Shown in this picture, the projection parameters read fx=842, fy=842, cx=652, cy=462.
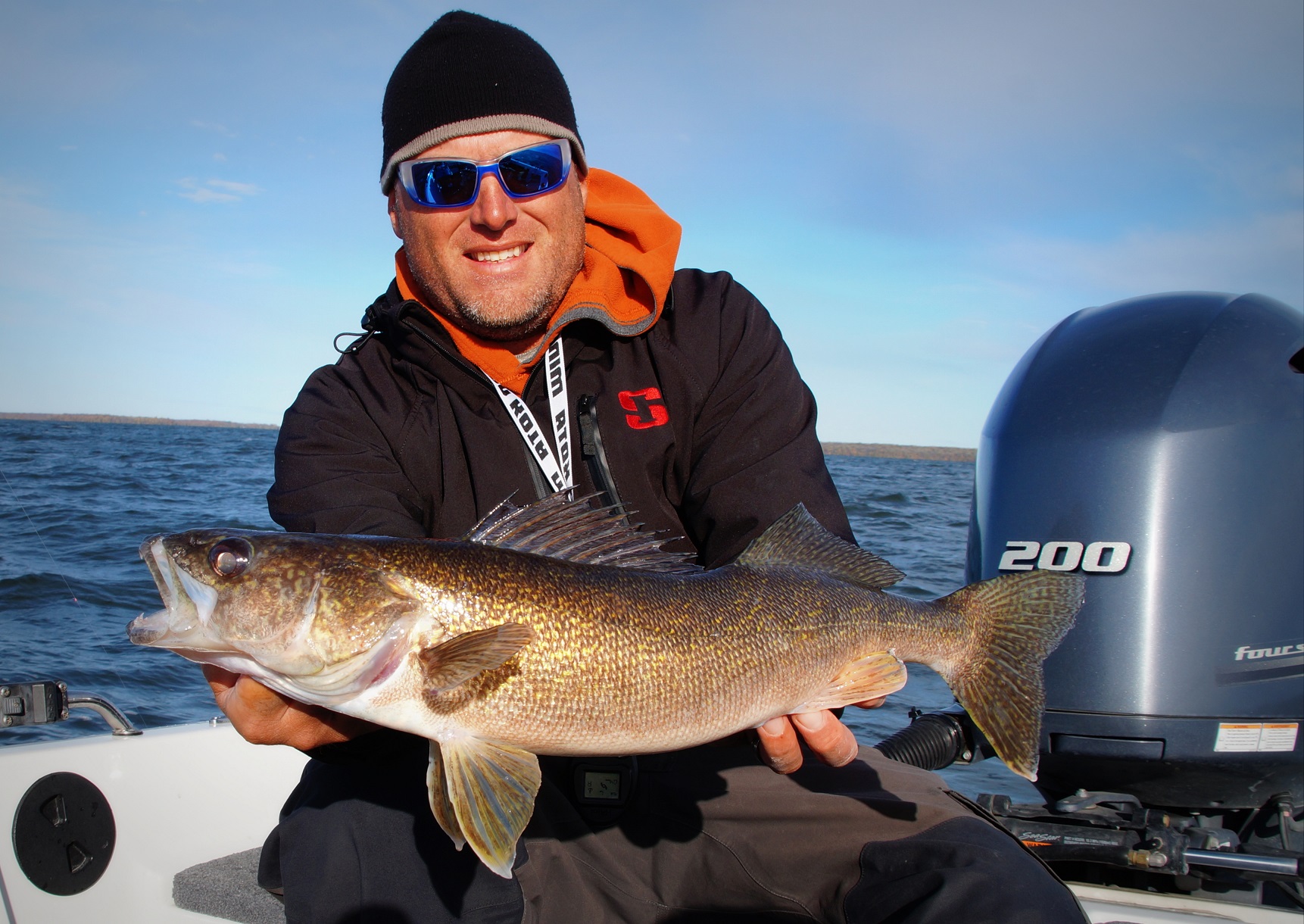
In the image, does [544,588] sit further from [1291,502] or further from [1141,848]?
[1291,502]

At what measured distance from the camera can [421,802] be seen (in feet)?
8.82

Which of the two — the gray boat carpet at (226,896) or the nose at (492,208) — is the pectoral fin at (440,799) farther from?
the nose at (492,208)

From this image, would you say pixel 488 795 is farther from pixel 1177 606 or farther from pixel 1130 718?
pixel 1177 606

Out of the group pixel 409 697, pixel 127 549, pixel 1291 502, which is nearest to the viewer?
pixel 409 697

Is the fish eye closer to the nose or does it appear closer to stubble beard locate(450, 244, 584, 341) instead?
stubble beard locate(450, 244, 584, 341)

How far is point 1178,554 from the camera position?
346 centimetres

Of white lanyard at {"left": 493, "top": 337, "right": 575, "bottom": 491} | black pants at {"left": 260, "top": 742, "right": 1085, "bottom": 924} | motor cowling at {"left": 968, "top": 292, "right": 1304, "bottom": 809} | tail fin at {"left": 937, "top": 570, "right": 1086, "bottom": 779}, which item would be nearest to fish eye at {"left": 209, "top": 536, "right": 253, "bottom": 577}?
black pants at {"left": 260, "top": 742, "right": 1085, "bottom": 924}

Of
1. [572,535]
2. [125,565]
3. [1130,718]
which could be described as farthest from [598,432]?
[125,565]

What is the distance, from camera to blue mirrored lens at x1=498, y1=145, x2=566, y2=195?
3156mm

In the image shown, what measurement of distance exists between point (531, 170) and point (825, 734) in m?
2.25

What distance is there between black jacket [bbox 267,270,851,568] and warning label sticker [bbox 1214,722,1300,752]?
1737mm

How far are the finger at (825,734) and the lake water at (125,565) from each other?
253 cm

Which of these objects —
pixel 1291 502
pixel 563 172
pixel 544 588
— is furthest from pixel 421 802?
pixel 1291 502

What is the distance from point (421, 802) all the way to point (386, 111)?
259cm
